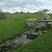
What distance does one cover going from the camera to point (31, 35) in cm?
5153

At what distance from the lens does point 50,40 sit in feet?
117

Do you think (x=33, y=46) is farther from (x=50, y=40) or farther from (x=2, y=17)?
(x=2, y=17)

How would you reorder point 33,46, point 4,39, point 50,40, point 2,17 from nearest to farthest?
point 33,46, point 50,40, point 4,39, point 2,17

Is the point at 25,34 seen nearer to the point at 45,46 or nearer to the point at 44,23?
the point at 44,23

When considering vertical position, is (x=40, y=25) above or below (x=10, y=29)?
above

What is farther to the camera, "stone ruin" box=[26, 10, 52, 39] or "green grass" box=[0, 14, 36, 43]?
"stone ruin" box=[26, 10, 52, 39]

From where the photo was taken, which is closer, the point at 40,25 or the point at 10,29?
the point at 10,29

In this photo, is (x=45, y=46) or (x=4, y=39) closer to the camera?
(x=45, y=46)

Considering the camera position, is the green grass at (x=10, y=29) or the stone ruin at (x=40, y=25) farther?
the stone ruin at (x=40, y=25)

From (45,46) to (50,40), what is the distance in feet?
11.6

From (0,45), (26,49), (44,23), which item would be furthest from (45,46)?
(44,23)

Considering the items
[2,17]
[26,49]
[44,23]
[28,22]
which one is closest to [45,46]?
[26,49]

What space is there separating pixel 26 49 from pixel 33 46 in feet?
5.64

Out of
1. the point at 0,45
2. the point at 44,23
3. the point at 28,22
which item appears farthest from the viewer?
the point at 28,22
